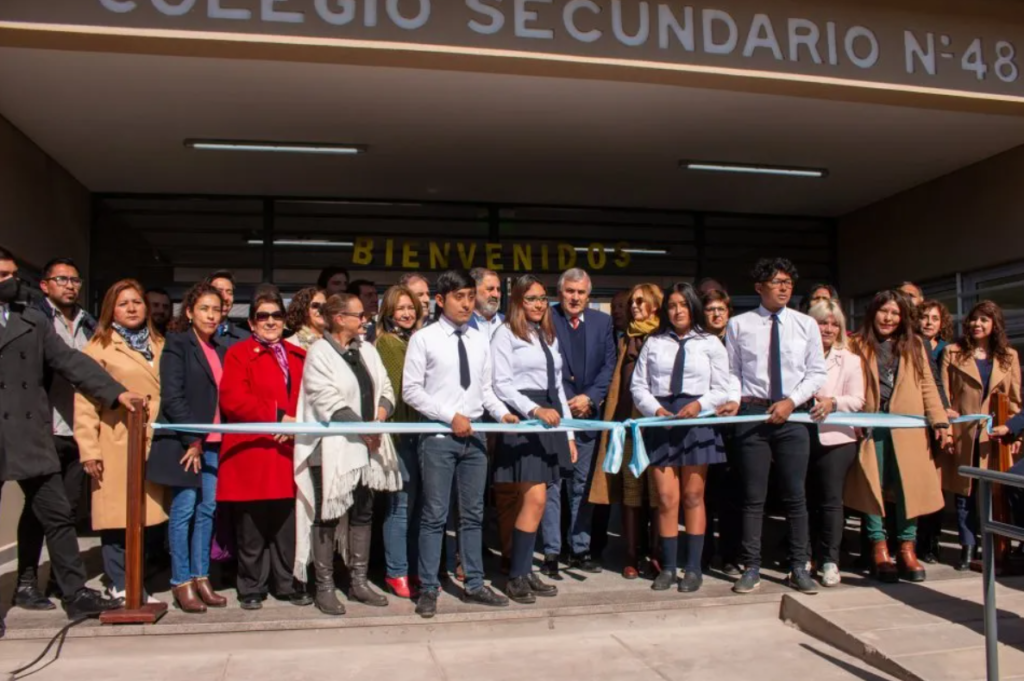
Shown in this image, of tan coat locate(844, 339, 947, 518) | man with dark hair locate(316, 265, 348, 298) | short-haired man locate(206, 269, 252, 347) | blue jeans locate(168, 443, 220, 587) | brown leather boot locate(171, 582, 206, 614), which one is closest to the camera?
brown leather boot locate(171, 582, 206, 614)

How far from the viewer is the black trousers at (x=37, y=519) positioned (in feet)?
15.8

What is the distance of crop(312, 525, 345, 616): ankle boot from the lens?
4.65 m

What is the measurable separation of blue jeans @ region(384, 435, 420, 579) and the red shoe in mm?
21

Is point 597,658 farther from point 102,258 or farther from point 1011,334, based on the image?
point 102,258

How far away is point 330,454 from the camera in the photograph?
15.1 ft

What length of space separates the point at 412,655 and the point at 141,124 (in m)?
4.96

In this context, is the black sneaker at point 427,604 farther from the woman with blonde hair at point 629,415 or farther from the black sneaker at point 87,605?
the black sneaker at point 87,605

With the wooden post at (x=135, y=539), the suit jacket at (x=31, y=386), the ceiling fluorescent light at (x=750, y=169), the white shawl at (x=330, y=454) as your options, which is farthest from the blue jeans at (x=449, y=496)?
the ceiling fluorescent light at (x=750, y=169)

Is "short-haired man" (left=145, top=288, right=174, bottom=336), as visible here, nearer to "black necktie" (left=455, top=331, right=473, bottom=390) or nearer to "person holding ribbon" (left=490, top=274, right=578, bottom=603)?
"black necktie" (left=455, top=331, right=473, bottom=390)

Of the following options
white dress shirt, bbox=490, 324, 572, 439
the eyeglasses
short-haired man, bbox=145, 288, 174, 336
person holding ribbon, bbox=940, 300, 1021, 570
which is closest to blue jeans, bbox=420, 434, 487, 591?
white dress shirt, bbox=490, 324, 572, 439

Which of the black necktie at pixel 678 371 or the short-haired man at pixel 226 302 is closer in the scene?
the black necktie at pixel 678 371

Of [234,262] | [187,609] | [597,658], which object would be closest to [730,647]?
[597,658]

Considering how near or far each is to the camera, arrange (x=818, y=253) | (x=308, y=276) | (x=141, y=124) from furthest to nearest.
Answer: (x=818, y=253) → (x=308, y=276) → (x=141, y=124)

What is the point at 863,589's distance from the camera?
202 inches
